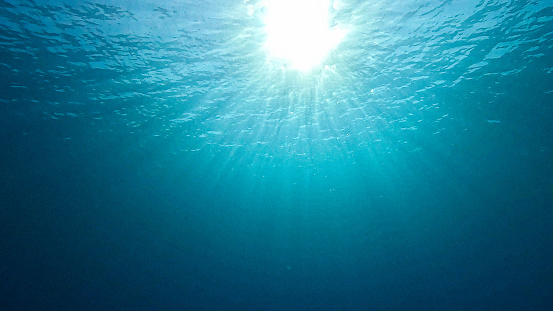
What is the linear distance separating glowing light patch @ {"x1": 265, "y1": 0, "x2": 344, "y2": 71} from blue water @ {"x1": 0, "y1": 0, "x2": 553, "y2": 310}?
1.29 ft

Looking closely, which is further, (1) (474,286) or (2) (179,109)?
(1) (474,286)

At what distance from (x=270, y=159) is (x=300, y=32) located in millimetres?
10408

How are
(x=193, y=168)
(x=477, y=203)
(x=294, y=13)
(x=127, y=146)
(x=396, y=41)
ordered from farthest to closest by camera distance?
(x=477, y=203), (x=193, y=168), (x=127, y=146), (x=396, y=41), (x=294, y=13)

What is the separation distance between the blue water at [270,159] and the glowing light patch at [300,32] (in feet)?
1.29

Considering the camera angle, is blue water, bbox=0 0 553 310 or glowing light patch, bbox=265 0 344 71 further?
blue water, bbox=0 0 553 310

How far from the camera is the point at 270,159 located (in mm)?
17750

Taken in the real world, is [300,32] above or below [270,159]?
below

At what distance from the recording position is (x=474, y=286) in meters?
27.8

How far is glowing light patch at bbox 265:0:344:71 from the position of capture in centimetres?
739

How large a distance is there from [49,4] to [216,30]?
4.17m

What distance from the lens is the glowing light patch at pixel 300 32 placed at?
7387 mm

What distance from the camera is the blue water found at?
8328 mm

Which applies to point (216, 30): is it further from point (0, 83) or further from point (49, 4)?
point (0, 83)

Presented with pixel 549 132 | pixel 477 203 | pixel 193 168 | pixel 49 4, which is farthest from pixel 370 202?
pixel 49 4
